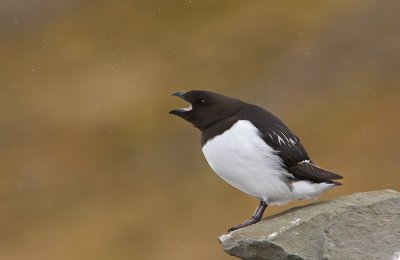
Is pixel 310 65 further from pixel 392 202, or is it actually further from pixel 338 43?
pixel 392 202

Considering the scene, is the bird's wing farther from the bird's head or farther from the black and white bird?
the bird's head

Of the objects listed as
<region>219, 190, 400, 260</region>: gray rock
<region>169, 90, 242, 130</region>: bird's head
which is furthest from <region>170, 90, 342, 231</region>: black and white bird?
<region>219, 190, 400, 260</region>: gray rock

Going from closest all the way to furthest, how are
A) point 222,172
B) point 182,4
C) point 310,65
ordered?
1. point 222,172
2. point 310,65
3. point 182,4

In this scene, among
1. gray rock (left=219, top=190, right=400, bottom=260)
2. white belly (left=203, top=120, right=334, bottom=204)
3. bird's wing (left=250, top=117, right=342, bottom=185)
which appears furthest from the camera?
bird's wing (left=250, top=117, right=342, bottom=185)

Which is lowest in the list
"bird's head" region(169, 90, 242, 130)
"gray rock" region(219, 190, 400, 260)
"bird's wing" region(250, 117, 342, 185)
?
"gray rock" region(219, 190, 400, 260)

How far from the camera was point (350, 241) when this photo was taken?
7078 mm

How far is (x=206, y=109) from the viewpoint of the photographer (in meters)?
7.67

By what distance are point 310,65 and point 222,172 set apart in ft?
37.1

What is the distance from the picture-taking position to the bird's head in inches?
301

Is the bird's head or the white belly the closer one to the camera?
the white belly

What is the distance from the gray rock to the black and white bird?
0.32m

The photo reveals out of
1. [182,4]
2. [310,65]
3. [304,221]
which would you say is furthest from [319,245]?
[182,4]

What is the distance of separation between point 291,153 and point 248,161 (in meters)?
0.54

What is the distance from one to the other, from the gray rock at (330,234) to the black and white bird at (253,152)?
324 millimetres
